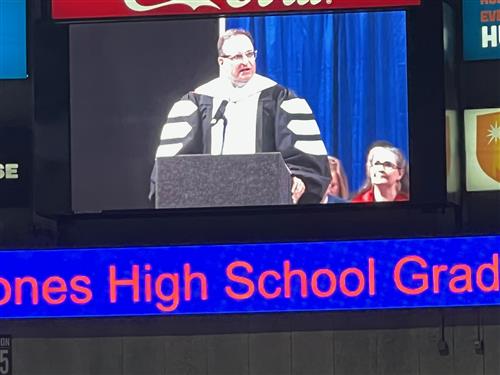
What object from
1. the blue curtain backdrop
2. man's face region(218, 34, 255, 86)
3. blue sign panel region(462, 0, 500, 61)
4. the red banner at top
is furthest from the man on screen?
blue sign panel region(462, 0, 500, 61)

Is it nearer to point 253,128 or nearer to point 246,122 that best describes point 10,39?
point 246,122

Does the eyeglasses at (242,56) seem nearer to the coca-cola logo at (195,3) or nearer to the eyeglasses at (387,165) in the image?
the coca-cola logo at (195,3)

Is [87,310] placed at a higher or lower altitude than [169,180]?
A: lower

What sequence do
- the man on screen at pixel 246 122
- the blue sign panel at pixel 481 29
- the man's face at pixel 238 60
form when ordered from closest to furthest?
the man on screen at pixel 246 122 → the man's face at pixel 238 60 → the blue sign panel at pixel 481 29

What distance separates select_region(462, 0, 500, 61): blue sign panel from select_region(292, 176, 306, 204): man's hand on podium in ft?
10.00

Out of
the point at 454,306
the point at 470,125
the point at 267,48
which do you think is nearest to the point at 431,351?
the point at 454,306

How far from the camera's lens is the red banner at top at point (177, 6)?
856 inches

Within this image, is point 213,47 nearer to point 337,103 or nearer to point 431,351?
point 337,103

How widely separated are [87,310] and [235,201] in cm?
249

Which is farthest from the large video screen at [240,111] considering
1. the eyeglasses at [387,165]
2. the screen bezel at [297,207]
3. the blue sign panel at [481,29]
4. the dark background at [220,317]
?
the blue sign panel at [481,29]

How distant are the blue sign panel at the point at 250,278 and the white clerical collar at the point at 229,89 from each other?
221 cm

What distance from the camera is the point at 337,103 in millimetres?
21688

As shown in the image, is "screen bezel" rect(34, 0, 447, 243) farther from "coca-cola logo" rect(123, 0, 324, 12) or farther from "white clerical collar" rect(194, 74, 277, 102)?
"white clerical collar" rect(194, 74, 277, 102)

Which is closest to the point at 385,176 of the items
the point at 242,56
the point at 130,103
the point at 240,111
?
the point at 240,111
